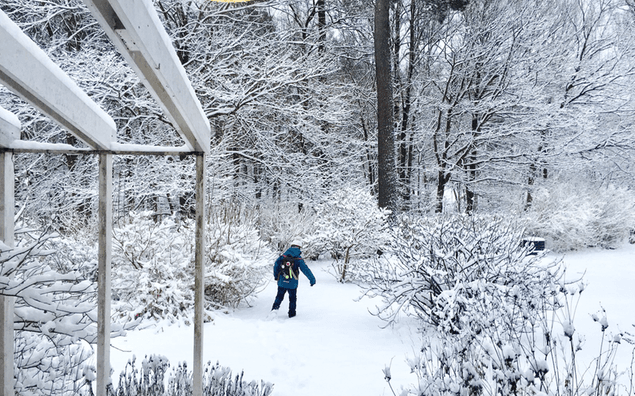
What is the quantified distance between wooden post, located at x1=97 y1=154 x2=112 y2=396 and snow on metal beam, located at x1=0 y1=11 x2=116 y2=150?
0.23 meters

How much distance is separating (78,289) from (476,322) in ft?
7.30

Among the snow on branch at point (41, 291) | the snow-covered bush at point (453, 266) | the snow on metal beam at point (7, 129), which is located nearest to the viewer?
the snow on branch at point (41, 291)

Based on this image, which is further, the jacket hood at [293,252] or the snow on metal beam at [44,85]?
the jacket hood at [293,252]

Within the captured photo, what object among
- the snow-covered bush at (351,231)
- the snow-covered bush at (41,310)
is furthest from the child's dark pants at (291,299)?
the snow-covered bush at (41,310)

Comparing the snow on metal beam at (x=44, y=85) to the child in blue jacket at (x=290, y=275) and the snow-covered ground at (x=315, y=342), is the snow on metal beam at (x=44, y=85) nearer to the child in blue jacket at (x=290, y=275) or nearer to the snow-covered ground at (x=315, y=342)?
the snow-covered ground at (x=315, y=342)

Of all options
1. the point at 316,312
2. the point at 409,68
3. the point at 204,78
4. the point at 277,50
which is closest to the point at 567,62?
the point at 409,68

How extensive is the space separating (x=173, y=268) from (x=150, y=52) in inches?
176

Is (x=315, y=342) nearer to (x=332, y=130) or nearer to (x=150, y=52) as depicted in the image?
(x=150, y=52)

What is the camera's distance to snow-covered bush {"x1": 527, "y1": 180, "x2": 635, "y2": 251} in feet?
37.0

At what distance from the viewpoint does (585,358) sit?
12.1 ft

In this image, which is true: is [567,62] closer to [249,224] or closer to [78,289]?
[249,224]

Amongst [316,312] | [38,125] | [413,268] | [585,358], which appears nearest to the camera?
[585,358]

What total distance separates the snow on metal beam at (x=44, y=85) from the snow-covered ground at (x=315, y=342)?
1335 millimetres

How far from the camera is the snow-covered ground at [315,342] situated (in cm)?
336
